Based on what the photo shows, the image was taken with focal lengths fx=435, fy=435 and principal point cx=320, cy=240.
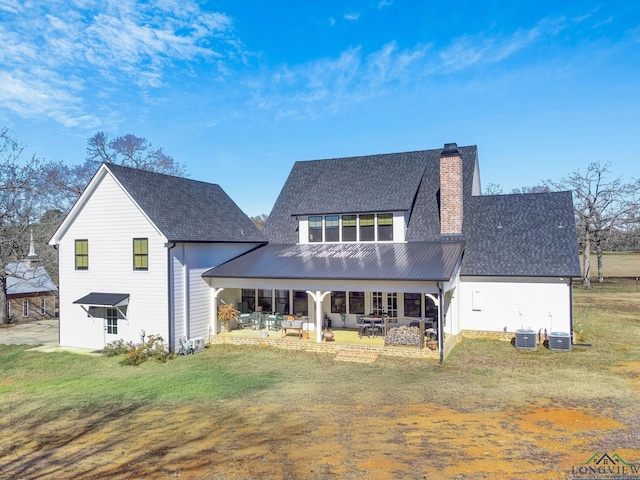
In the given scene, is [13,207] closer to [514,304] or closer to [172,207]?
[172,207]

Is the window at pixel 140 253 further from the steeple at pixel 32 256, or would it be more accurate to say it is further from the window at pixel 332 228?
the steeple at pixel 32 256

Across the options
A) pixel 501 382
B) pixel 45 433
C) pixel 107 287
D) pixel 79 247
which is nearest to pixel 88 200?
pixel 79 247

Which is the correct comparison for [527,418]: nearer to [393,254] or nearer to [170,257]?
[393,254]

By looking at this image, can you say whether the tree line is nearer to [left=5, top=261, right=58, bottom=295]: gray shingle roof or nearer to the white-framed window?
[left=5, top=261, right=58, bottom=295]: gray shingle roof

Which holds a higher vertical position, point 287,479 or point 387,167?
point 387,167

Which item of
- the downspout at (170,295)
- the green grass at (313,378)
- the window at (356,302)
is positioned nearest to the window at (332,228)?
the window at (356,302)

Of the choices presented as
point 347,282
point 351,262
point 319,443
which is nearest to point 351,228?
point 351,262
